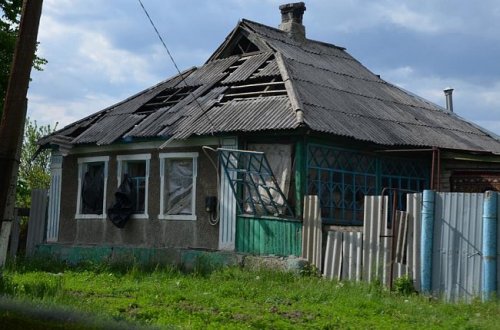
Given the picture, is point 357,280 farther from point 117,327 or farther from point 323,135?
point 117,327

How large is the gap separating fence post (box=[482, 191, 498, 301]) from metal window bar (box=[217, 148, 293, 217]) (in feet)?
13.2

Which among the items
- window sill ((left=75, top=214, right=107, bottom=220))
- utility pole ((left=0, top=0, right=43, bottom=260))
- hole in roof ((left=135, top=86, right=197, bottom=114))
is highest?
hole in roof ((left=135, top=86, right=197, bottom=114))

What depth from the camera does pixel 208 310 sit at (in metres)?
8.90

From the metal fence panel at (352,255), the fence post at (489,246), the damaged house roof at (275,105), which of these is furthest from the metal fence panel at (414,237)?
the damaged house roof at (275,105)

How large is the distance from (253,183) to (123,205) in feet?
13.3

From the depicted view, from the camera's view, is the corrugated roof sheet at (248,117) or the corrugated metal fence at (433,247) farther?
the corrugated roof sheet at (248,117)

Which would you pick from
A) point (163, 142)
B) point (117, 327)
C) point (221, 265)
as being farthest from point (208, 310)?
point (163, 142)

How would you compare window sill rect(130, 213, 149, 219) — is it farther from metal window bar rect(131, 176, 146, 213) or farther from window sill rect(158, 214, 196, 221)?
window sill rect(158, 214, 196, 221)

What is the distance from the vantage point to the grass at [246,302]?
818cm

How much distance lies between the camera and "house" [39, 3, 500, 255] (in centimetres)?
1335

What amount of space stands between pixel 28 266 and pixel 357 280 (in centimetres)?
719

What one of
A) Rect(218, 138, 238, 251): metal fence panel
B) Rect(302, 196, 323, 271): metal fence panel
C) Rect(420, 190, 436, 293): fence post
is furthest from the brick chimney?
Rect(420, 190, 436, 293): fence post

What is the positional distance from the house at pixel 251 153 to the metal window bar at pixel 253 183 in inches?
1.1

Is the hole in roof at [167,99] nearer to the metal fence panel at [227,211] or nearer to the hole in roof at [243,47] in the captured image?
the hole in roof at [243,47]
